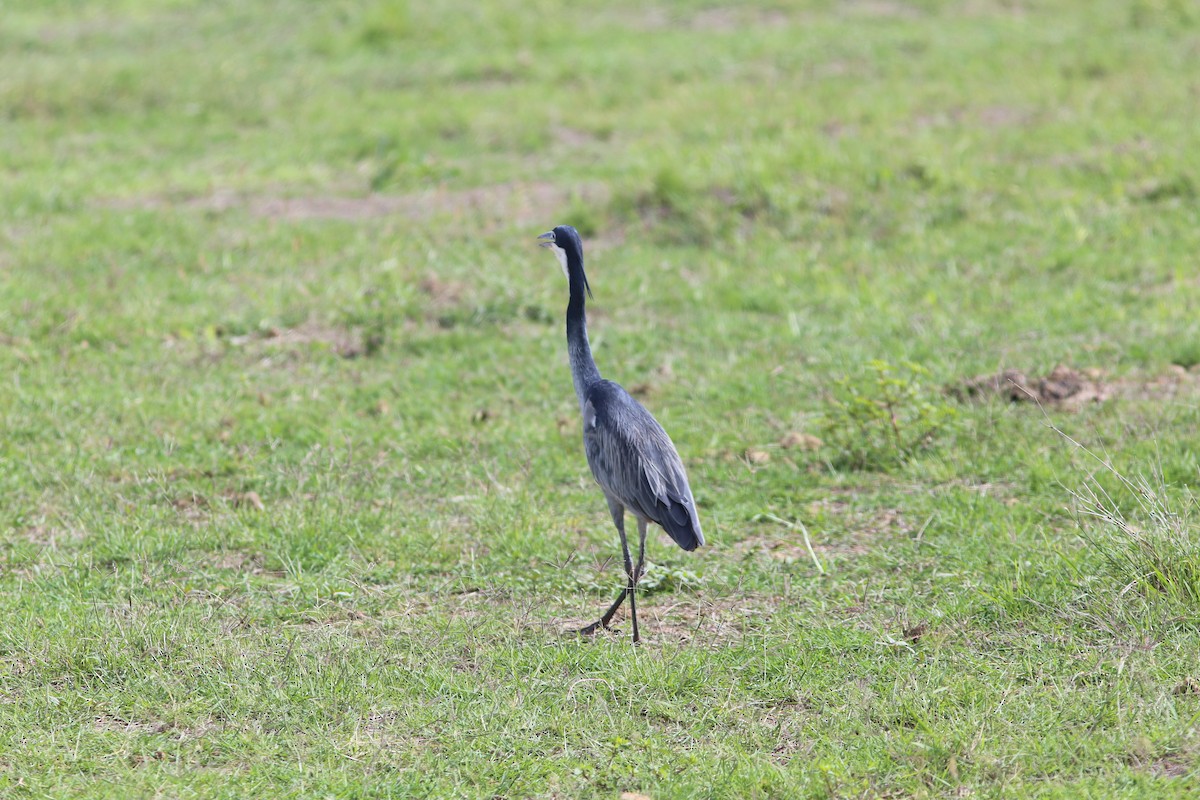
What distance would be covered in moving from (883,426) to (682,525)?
83.0 inches

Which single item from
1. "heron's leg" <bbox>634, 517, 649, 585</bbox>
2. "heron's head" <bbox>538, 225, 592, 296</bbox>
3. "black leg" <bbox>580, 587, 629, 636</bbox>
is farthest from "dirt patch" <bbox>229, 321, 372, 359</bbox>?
"black leg" <bbox>580, 587, 629, 636</bbox>

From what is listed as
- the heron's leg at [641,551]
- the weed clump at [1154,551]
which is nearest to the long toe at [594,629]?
the heron's leg at [641,551]

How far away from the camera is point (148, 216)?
1066cm

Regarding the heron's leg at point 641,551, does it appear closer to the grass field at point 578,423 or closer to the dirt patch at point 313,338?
the grass field at point 578,423

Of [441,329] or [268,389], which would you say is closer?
[268,389]

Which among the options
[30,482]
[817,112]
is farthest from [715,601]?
[817,112]

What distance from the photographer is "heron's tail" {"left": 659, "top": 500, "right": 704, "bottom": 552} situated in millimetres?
4879

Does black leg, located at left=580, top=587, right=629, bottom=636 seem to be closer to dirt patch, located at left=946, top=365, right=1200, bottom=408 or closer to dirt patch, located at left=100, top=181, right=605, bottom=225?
dirt patch, located at left=946, top=365, right=1200, bottom=408

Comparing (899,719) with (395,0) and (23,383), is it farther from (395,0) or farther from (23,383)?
(395,0)

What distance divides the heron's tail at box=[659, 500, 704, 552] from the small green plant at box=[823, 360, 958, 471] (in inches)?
74.7

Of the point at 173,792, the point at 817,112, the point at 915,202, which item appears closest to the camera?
the point at 173,792

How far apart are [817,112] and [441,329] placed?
5320 millimetres

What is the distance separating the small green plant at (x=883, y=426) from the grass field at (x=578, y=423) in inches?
1.0

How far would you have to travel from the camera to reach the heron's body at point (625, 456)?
4992mm
